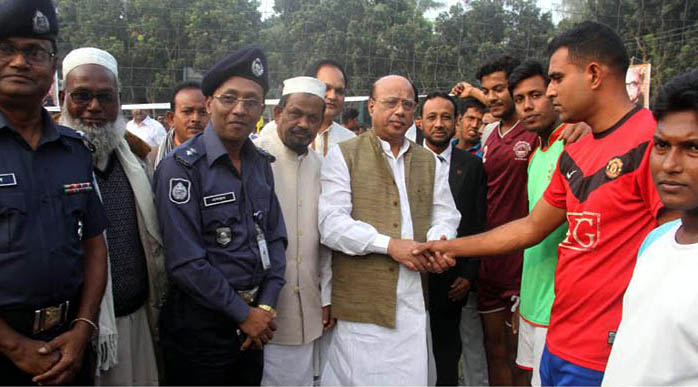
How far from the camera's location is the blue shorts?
2.35 meters

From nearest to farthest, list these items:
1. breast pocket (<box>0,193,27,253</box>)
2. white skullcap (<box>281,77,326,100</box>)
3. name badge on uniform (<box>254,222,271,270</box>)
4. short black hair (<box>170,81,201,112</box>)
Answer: breast pocket (<box>0,193,27,253</box>)
name badge on uniform (<box>254,222,271,270</box>)
white skullcap (<box>281,77,326,100</box>)
short black hair (<box>170,81,201,112</box>)

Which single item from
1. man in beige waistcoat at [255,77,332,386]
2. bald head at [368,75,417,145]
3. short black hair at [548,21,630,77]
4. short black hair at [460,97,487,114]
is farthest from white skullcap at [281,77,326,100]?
short black hair at [460,97,487,114]

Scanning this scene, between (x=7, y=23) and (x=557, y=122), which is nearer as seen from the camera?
(x=7, y=23)

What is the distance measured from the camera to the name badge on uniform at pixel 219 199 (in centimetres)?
260

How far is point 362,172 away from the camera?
3.10 meters

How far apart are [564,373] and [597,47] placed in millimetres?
1585

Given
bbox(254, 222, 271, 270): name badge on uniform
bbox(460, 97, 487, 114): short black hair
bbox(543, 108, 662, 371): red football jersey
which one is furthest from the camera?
bbox(460, 97, 487, 114): short black hair

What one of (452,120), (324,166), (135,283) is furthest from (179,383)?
(452,120)

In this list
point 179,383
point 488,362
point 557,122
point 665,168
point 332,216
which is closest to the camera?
point 665,168

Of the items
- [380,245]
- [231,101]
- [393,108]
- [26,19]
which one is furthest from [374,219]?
[26,19]

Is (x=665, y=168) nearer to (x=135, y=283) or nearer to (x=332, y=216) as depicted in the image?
(x=332, y=216)

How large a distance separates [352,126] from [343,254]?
9.45 meters

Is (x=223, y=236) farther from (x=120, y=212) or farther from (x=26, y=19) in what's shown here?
(x=26, y=19)

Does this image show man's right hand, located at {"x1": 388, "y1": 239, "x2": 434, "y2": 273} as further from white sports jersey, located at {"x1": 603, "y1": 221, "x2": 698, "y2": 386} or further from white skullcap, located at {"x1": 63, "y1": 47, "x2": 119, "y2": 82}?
white skullcap, located at {"x1": 63, "y1": 47, "x2": 119, "y2": 82}
